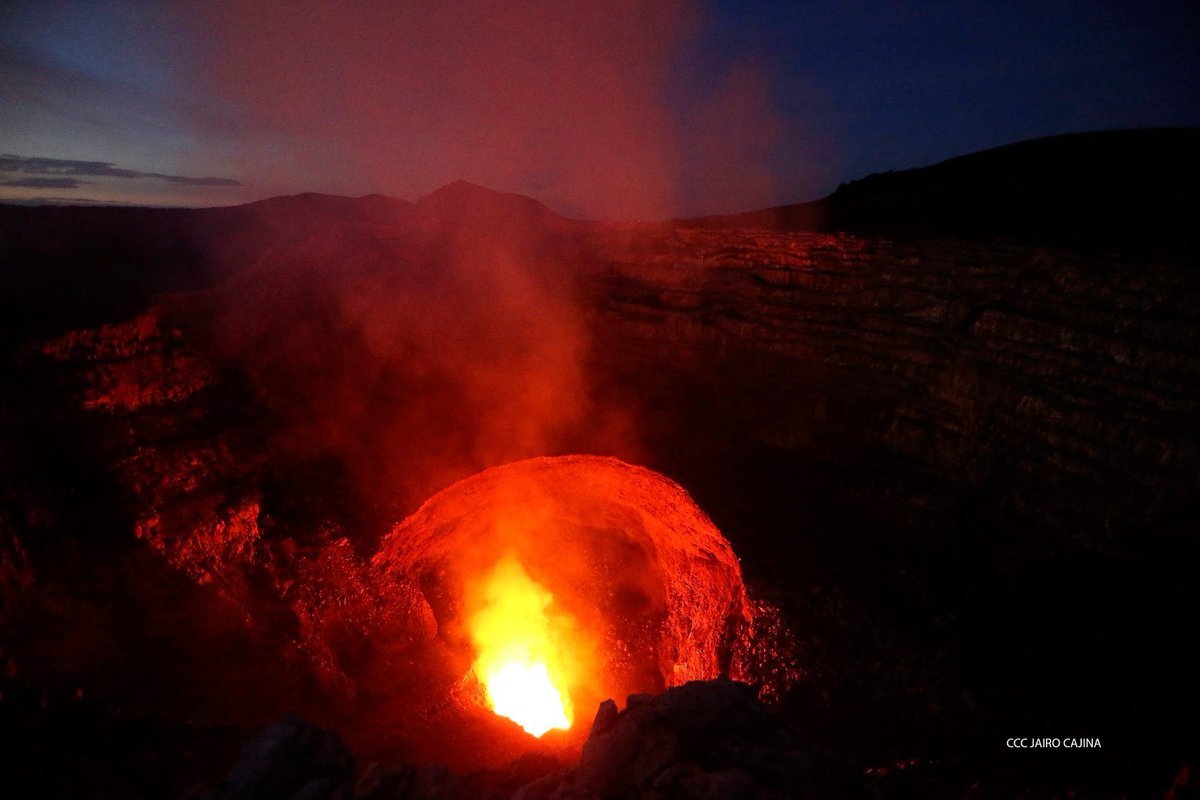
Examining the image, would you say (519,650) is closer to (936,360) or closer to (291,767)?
(291,767)

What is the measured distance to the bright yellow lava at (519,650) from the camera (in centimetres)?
1060

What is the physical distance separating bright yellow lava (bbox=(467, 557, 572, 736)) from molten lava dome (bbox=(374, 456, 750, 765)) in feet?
0.09

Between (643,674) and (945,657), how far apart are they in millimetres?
6041

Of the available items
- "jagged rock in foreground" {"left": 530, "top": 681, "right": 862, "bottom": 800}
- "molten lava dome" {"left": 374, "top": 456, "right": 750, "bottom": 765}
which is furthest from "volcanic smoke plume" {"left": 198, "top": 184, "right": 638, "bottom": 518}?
"jagged rock in foreground" {"left": 530, "top": 681, "right": 862, "bottom": 800}

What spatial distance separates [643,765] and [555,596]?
776cm

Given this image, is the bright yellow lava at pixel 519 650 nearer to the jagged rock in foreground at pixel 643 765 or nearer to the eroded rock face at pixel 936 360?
the eroded rock face at pixel 936 360

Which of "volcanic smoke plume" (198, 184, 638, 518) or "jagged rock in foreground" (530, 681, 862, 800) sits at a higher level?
"volcanic smoke plume" (198, 184, 638, 518)

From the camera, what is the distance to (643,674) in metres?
10.3

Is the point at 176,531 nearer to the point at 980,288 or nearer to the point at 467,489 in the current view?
the point at 467,489

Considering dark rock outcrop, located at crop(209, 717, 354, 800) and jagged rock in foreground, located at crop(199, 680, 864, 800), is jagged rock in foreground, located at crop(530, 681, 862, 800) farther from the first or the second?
dark rock outcrop, located at crop(209, 717, 354, 800)

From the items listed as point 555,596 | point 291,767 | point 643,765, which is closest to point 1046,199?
point 643,765

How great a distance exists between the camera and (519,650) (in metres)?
11.2

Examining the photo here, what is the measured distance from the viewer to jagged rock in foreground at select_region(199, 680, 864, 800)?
3.93 m

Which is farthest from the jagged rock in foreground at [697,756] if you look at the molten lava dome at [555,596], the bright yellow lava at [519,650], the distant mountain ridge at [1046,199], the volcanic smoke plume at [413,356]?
the distant mountain ridge at [1046,199]
